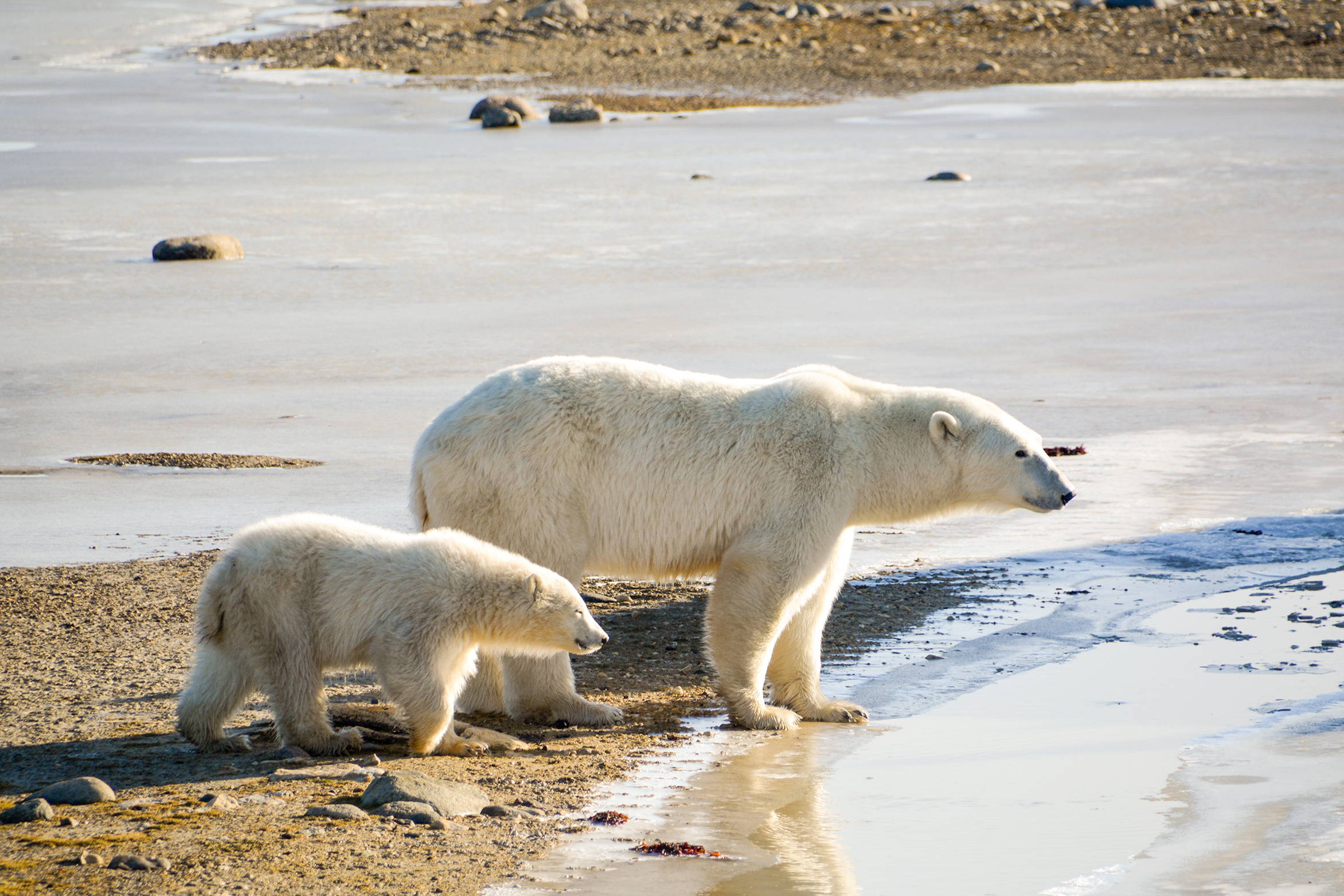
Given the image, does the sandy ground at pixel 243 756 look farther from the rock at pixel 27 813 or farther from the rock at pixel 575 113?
the rock at pixel 575 113

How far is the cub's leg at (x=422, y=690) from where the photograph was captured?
5492mm

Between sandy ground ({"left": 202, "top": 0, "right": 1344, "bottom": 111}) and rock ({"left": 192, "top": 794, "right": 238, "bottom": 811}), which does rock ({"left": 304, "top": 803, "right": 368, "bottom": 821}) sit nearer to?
rock ({"left": 192, "top": 794, "right": 238, "bottom": 811})

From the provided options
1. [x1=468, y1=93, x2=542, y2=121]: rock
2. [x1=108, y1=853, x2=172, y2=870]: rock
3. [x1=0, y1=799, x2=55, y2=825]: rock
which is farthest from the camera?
[x1=468, y1=93, x2=542, y2=121]: rock

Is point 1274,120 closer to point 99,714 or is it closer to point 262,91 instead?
point 262,91

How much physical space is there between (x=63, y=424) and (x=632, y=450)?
622 centimetres

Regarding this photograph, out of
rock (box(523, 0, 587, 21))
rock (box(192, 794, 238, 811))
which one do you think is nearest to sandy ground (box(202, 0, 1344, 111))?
rock (box(523, 0, 587, 21))

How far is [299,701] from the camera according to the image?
5531 millimetres

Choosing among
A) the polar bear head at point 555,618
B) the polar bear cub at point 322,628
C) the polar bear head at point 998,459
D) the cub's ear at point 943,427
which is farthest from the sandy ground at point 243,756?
the cub's ear at point 943,427

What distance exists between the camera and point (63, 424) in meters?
11.1

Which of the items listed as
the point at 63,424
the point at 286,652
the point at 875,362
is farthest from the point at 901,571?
the point at 63,424

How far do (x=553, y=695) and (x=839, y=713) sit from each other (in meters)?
1.13

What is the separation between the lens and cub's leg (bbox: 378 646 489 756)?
216 inches

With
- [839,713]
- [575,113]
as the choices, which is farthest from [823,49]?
[839,713]

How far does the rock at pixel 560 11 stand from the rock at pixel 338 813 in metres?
48.3
